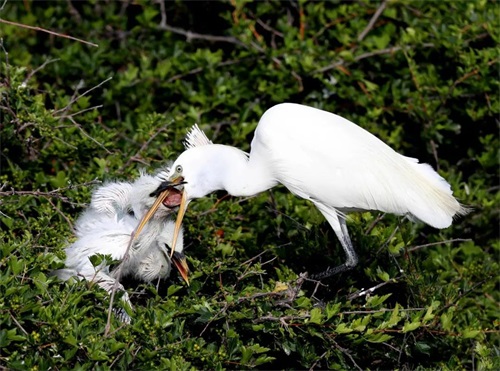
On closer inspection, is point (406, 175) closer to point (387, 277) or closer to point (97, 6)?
point (387, 277)

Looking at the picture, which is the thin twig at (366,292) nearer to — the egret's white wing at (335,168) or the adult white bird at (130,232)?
the egret's white wing at (335,168)

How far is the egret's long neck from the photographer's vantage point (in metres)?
3.56

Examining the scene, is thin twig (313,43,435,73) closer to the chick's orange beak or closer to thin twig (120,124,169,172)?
thin twig (120,124,169,172)

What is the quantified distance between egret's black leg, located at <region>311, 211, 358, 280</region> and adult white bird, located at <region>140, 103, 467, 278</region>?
7cm

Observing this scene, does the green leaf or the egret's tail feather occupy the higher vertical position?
the egret's tail feather

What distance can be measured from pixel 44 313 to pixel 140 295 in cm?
72

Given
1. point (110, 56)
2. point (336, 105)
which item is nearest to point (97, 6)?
point (110, 56)

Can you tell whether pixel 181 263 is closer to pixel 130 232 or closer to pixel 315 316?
pixel 130 232

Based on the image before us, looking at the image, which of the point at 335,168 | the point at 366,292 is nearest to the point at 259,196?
the point at 335,168

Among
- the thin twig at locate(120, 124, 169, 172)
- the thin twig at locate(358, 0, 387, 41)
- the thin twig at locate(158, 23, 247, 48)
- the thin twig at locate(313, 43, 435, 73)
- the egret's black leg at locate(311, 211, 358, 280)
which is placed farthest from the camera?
the thin twig at locate(158, 23, 247, 48)

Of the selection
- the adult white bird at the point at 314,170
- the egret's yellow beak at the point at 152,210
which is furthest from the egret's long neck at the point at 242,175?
the egret's yellow beak at the point at 152,210

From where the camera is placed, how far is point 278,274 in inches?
140

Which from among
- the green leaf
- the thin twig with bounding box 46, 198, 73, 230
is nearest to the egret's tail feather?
the green leaf

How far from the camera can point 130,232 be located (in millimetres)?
3633
